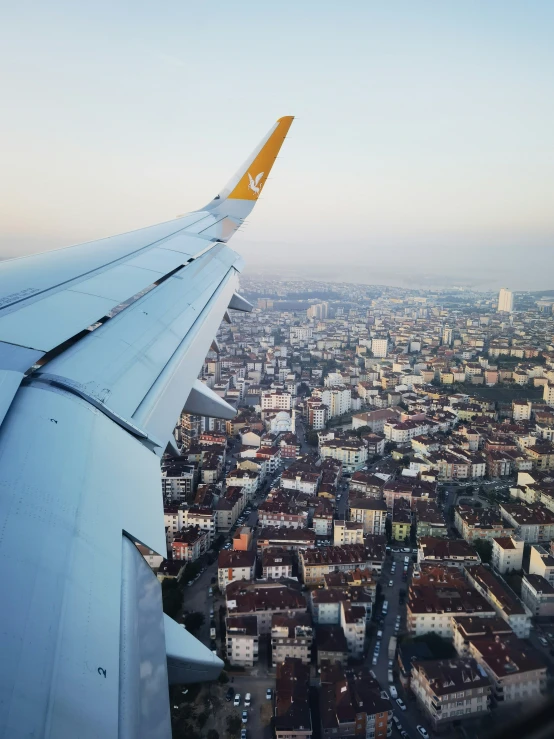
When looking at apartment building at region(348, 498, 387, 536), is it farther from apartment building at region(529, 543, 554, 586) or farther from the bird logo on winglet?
the bird logo on winglet

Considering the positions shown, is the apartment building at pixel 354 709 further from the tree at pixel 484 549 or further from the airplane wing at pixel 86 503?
the airplane wing at pixel 86 503

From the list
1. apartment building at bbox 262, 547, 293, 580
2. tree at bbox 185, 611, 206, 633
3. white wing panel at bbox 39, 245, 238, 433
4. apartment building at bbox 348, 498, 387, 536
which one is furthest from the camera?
apartment building at bbox 348, 498, 387, 536

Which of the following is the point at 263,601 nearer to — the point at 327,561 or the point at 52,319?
Result: the point at 327,561

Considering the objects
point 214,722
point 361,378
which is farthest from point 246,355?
point 214,722

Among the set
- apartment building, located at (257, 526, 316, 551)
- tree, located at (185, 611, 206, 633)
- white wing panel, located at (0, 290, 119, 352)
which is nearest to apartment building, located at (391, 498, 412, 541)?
→ apartment building, located at (257, 526, 316, 551)

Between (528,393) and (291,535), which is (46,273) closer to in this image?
(291,535)

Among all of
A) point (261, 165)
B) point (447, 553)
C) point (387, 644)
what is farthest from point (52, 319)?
point (447, 553)

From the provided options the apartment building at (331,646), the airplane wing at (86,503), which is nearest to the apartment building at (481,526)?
the apartment building at (331,646)
